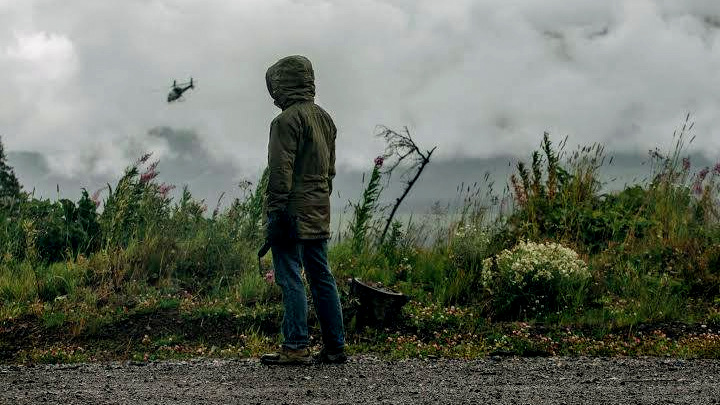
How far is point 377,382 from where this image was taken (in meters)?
7.04

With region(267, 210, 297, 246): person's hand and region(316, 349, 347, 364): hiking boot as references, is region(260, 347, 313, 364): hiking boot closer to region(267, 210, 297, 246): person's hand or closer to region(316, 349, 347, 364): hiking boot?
region(316, 349, 347, 364): hiking boot

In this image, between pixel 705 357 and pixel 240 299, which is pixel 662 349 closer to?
pixel 705 357

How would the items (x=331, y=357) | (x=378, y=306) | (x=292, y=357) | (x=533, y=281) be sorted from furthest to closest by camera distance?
(x=533, y=281)
(x=378, y=306)
(x=331, y=357)
(x=292, y=357)

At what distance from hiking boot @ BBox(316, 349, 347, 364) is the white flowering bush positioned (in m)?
2.72

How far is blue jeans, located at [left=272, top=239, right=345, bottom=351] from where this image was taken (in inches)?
303

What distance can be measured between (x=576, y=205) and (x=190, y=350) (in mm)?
6561

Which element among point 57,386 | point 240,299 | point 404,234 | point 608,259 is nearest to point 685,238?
point 608,259

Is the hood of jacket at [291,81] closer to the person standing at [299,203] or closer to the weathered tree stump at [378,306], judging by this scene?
the person standing at [299,203]

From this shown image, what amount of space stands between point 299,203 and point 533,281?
368 cm

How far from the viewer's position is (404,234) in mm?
12258

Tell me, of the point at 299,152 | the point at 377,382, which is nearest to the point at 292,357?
the point at 377,382

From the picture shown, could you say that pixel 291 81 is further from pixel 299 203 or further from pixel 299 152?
pixel 299 203

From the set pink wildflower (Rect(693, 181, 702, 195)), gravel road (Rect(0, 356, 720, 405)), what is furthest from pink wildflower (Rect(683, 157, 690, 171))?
gravel road (Rect(0, 356, 720, 405))

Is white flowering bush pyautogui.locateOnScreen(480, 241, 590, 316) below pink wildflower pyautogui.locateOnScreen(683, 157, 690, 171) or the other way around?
below
